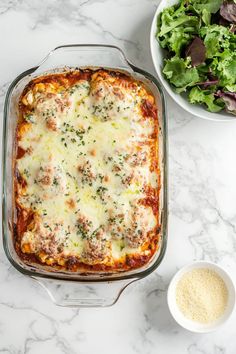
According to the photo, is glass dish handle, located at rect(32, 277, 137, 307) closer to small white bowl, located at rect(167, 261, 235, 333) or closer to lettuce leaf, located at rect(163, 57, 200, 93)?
small white bowl, located at rect(167, 261, 235, 333)

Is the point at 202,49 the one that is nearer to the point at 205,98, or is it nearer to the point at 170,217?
the point at 205,98

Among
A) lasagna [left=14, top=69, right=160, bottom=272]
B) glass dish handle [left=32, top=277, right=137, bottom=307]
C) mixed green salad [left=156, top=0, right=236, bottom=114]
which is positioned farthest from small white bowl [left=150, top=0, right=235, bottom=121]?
glass dish handle [left=32, top=277, right=137, bottom=307]

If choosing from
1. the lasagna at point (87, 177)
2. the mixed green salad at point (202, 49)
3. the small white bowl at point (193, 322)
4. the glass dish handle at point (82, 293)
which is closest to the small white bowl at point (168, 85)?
the mixed green salad at point (202, 49)

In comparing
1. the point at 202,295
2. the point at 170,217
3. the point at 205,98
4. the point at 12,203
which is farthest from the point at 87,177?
the point at 202,295

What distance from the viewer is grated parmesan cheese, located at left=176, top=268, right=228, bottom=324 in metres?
2.50

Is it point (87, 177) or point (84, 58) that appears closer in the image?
point (87, 177)

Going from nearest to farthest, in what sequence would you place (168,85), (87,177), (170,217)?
(87,177) < (168,85) < (170,217)

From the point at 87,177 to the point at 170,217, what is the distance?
0.42 m

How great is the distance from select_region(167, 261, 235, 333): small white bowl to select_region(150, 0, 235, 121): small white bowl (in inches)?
22.1

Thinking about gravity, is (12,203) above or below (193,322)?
above

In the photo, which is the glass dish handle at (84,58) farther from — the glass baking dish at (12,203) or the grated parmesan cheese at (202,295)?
the grated parmesan cheese at (202,295)

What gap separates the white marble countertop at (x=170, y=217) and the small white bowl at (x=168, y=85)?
100mm

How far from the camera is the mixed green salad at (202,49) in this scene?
2377 millimetres

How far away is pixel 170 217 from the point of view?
2557mm
